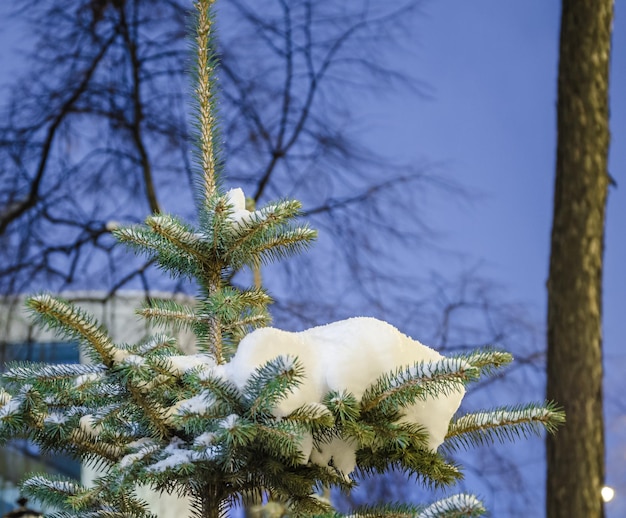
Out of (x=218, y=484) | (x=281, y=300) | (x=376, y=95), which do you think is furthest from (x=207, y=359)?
(x=376, y=95)

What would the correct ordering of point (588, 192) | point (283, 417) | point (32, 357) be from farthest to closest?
point (32, 357), point (588, 192), point (283, 417)

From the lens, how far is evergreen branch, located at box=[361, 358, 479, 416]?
82 centimetres

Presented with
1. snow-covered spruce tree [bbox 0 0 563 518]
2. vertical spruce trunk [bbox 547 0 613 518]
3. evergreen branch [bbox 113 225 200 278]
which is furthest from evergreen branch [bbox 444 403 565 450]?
vertical spruce trunk [bbox 547 0 613 518]

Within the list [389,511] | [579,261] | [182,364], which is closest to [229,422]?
[182,364]

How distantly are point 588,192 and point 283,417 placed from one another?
292cm

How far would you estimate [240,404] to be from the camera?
0.84 metres

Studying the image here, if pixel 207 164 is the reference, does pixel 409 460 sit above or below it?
below

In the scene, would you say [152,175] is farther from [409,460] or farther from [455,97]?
[409,460]

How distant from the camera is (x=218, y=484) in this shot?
942 mm

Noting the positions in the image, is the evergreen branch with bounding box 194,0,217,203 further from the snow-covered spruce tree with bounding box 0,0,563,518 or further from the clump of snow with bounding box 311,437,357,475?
the clump of snow with bounding box 311,437,357,475

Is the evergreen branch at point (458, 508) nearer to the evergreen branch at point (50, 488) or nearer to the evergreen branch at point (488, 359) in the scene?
the evergreen branch at point (488, 359)

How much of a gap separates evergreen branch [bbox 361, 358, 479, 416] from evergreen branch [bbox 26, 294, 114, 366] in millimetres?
246

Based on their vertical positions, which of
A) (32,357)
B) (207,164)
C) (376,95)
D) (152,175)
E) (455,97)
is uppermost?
(455,97)

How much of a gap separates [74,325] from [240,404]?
170 mm
